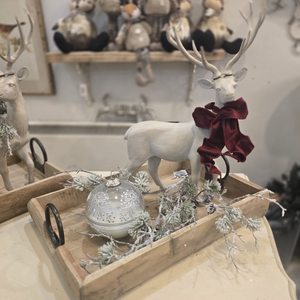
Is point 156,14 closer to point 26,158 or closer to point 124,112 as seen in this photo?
point 124,112

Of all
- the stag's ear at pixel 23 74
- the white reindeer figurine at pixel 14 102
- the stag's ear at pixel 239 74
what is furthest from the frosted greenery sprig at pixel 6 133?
the stag's ear at pixel 239 74

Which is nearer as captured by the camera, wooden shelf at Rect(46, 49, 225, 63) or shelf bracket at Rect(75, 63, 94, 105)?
wooden shelf at Rect(46, 49, 225, 63)

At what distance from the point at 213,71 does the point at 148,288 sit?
0.48 metres

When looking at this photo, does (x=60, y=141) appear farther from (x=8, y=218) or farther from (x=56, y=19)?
(x=8, y=218)

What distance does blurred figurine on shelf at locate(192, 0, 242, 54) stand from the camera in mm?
1081

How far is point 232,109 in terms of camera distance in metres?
0.55

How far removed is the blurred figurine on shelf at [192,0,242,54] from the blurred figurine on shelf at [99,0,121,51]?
38 cm

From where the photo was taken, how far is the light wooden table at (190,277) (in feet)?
1.57

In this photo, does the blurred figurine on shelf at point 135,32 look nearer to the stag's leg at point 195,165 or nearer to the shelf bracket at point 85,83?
the shelf bracket at point 85,83

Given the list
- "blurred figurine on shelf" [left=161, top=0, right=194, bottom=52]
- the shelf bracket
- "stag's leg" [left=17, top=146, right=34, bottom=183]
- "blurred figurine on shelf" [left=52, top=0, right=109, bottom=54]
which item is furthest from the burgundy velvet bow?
the shelf bracket

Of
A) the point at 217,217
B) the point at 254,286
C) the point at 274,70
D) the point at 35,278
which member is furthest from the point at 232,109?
the point at 274,70

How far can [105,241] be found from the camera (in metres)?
0.58

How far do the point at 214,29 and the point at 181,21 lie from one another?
153 mm

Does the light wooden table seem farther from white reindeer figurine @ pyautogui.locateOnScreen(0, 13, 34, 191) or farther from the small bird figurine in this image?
the small bird figurine
